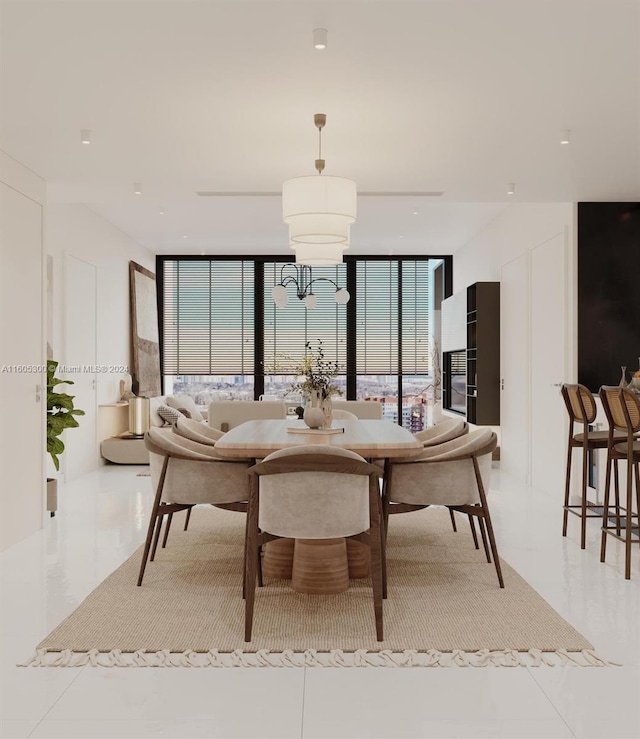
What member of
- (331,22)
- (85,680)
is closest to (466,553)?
(85,680)

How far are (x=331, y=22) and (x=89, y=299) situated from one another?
17.6 ft

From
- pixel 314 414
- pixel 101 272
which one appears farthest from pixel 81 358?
pixel 314 414

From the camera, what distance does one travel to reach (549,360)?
611 cm

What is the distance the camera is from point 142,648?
2721 mm

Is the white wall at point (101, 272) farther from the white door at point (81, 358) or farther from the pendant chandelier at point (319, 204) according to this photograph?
the pendant chandelier at point (319, 204)

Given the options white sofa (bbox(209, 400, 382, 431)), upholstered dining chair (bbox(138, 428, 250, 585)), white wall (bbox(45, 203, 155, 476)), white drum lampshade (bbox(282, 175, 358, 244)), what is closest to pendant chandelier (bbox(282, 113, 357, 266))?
white drum lampshade (bbox(282, 175, 358, 244))

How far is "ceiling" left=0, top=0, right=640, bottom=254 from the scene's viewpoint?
2748mm

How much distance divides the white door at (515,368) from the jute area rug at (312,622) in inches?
119

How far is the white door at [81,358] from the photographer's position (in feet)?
22.4

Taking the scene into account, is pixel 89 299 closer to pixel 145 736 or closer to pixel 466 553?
pixel 466 553

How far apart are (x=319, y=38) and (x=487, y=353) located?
5.27 m

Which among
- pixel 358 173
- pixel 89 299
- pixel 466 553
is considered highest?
pixel 358 173

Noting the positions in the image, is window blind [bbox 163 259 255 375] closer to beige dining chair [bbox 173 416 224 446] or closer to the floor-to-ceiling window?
the floor-to-ceiling window

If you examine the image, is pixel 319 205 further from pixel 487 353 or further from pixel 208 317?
pixel 208 317
